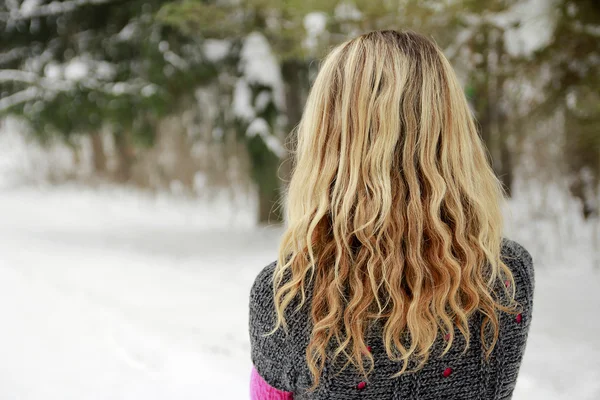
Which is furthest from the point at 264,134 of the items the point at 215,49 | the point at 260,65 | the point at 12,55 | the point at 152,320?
the point at 12,55

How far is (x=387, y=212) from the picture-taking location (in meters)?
1.24

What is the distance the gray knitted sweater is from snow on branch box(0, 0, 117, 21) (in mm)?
7463

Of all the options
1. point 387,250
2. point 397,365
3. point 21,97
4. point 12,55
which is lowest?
point 397,365

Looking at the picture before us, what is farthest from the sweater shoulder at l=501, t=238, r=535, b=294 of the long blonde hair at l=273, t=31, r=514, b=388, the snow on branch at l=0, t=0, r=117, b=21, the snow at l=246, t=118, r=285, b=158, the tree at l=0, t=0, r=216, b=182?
the snow on branch at l=0, t=0, r=117, b=21

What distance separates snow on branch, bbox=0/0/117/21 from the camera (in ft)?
24.3

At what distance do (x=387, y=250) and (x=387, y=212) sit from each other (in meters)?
0.11

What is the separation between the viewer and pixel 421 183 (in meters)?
1.32

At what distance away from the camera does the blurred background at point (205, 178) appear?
3686mm

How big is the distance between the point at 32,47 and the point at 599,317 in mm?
8348

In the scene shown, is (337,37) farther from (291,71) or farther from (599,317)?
(599,317)

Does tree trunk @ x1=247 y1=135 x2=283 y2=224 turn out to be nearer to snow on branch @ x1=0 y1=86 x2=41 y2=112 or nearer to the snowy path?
the snowy path

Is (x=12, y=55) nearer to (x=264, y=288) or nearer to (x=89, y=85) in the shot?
(x=89, y=85)

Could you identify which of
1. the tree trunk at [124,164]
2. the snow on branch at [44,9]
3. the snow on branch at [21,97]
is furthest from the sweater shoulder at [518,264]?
the tree trunk at [124,164]

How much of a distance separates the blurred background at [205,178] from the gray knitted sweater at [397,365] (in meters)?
0.43
